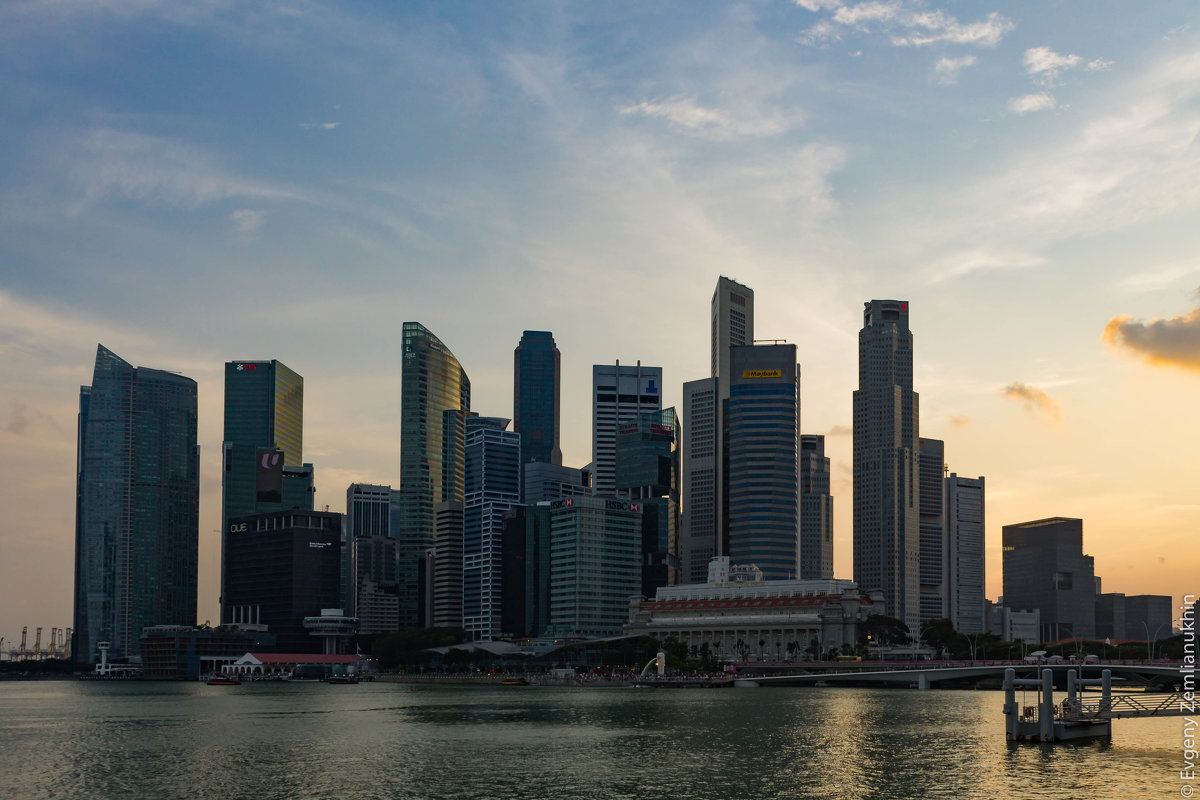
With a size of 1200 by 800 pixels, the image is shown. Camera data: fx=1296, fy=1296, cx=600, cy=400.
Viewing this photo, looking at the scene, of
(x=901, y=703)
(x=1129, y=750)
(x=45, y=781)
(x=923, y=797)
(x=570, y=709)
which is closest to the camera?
(x=923, y=797)

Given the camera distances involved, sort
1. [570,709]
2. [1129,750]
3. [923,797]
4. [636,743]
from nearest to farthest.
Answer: [923,797]
[1129,750]
[636,743]
[570,709]

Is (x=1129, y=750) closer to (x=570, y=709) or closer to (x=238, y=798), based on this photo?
(x=238, y=798)

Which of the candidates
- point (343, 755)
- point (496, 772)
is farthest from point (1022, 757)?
point (343, 755)

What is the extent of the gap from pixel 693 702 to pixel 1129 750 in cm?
9411

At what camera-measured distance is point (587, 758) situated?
110 m

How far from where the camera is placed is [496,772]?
100 meters

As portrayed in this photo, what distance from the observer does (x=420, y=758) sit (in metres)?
111

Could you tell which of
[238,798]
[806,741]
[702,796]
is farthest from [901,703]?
[238,798]

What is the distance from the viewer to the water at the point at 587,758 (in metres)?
89.9

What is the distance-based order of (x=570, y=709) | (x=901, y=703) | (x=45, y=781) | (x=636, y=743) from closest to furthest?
(x=45, y=781), (x=636, y=743), (x=570, y=709), (x=901, y=703)

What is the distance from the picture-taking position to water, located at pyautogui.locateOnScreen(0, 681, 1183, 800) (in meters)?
89.9

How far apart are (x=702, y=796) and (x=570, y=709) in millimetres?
98387

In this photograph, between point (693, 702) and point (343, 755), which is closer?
point (343, 755)

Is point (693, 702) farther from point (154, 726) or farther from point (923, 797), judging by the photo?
point (923, 797)
